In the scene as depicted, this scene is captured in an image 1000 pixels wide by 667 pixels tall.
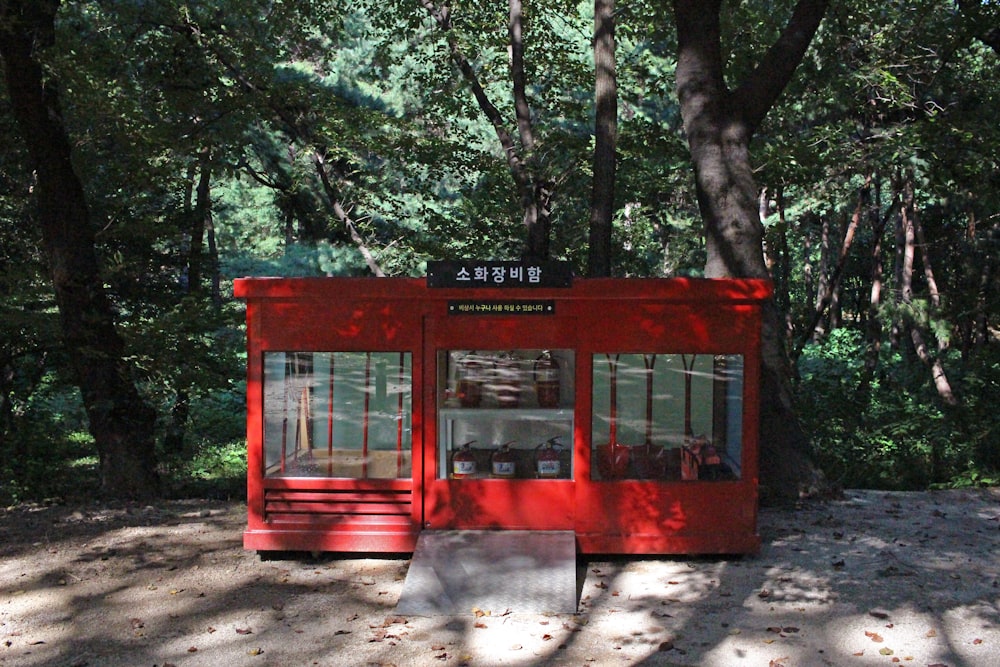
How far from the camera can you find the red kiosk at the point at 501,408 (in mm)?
7336

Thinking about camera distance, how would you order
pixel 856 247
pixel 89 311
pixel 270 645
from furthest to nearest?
pixel 856 247
pixel 89 311
pixel 270 645

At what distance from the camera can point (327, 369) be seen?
24.5ft

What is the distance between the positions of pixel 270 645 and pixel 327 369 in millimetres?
2276

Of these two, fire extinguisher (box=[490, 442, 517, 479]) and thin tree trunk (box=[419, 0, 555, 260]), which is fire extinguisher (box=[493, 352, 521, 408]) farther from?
thin tree trunk (box=[419, 0, 555, 260])

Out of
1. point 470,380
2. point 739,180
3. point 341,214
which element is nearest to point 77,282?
point 470,380

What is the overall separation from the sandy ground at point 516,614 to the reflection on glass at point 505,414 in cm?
88

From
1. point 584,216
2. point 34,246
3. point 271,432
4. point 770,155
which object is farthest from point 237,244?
point 271,432

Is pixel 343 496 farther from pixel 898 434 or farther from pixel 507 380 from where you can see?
pixel 898 434

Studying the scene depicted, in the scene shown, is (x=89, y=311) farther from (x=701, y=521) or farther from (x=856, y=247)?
(x=856, y=247)

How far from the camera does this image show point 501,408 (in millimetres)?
→ 7535

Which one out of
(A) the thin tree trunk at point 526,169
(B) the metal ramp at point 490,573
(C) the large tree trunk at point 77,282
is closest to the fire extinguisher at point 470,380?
(B) the metal ramp at point 490,573

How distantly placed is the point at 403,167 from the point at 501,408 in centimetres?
1124

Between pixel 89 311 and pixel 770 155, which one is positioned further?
pixel 770 155

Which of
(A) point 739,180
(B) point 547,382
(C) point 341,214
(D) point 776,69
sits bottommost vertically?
(B) point 547,382
